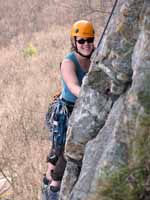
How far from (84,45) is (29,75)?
30.1 feet

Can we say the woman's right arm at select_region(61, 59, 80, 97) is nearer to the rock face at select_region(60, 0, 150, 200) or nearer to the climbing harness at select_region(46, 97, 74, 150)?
the rock face at select_region(60, 0, 150, 200)

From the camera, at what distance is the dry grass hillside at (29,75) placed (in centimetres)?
769

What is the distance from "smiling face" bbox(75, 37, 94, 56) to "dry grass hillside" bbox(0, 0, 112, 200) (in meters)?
2.76

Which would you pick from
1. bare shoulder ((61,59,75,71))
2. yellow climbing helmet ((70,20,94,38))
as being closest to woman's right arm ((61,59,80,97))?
bare shoulder ((61,59,75,71))

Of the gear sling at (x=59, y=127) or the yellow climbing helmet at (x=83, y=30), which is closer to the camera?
the yellow climbing helmet at (x=83, y=30)

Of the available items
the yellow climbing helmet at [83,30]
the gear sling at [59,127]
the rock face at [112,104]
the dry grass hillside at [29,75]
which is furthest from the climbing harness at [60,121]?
the dry grass hillside at [29,75]

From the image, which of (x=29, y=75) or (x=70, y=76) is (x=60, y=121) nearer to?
(x=70, y=76)

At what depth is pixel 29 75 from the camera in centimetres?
1384

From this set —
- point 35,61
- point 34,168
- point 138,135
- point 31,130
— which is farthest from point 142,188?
point 35,61

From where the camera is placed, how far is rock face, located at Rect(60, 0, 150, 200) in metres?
3.24

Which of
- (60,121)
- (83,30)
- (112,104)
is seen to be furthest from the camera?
(60,121)

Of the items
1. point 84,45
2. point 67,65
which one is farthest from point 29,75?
point 67,65

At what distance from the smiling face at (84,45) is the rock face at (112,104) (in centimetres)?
46

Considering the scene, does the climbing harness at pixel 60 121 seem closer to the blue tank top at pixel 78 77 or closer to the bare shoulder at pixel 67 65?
the blue tank top at pixel 78 77
